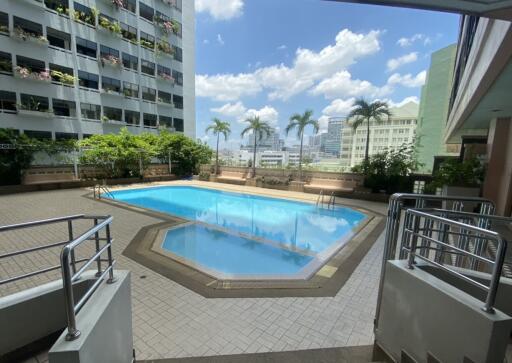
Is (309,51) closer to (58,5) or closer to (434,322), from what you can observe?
(58,5)

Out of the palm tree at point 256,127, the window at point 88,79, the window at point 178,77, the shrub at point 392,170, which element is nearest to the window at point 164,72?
the window at point 178,77

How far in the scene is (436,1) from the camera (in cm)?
253

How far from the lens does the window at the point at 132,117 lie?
19509 mm

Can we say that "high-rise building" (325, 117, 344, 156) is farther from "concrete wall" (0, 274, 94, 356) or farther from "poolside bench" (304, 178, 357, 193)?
"concrete wall" (0, 274, 94, 356)

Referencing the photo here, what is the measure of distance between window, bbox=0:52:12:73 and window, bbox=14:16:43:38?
4.70 feet

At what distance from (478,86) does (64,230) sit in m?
8.77

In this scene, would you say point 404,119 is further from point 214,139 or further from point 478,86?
point 478,86

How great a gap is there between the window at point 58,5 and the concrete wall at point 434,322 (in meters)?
22.2

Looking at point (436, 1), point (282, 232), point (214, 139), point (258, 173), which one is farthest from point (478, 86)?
point (214, 139)

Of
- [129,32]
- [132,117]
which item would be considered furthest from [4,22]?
[132,117]

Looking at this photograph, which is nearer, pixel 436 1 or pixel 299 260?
pixel 436 1

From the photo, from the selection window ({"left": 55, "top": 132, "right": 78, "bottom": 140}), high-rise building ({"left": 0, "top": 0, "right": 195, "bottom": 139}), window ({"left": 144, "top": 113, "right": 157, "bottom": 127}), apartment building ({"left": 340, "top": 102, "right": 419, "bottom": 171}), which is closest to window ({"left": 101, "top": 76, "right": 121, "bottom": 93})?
high-rise building ({"left": 0, "top": 0, "right": 195, "bottom": 139})

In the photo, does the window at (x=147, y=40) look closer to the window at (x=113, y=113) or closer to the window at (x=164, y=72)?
the window at (x=164, y=72)

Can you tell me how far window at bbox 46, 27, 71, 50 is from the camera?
15.2 m
